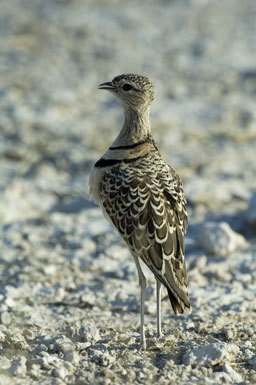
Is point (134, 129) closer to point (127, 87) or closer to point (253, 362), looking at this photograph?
point (127, 87)

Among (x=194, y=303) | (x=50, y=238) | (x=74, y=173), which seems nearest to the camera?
(x=194, y=303)

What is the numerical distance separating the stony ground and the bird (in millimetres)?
408

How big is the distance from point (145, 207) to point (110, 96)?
5.46 metres

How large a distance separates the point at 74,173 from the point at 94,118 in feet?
4.87

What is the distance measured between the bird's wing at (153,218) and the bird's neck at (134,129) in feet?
1.08

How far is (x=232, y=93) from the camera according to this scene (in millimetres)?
9461

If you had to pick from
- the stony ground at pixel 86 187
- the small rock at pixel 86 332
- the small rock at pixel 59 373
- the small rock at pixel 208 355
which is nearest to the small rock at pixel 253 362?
the stony ground at pixel 86 187

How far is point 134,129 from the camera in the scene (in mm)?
4594

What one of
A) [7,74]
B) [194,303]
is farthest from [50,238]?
[7,74]

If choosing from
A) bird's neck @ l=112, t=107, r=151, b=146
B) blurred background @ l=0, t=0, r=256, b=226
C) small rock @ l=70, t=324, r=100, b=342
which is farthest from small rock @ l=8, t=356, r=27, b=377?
blurred background @ l=0, t=0, r=256, b=226

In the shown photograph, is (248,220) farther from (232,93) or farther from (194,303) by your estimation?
(232,93)

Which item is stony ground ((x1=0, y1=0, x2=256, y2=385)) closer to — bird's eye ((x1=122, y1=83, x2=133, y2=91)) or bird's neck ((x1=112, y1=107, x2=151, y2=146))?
bird's neck ((x1=112, y1=107, x2=151, y2=146))

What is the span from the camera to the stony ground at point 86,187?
13.0 ft

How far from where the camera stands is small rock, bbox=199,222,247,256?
5.79 metres
